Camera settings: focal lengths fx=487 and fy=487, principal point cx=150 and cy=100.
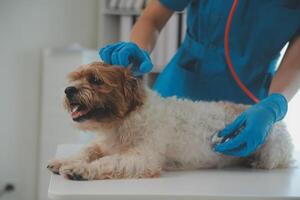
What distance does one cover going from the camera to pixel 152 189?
0.93 m

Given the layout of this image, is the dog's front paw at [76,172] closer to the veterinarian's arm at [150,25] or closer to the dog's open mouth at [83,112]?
the dog's open mouth at [83,112]

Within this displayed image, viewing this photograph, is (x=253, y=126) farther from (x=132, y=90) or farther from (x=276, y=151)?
(x=132, y=90)

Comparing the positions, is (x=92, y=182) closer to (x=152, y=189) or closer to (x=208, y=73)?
(x=152, y=189)

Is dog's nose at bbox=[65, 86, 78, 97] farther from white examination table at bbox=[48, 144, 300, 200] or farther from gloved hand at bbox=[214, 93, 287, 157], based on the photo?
gloved hand at bbox=[214, 93, 287, 157]

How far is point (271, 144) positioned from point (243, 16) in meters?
0.42

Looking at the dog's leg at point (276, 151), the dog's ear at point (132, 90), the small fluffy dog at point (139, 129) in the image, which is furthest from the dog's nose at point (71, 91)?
the dog's leg at point (276, 151)

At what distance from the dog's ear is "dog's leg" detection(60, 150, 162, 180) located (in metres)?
0.13

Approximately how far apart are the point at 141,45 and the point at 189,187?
643 millimetres

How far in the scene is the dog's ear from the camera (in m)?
1.19

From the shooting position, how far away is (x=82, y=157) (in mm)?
1178

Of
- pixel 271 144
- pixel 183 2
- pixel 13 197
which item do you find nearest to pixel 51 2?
pixel 13 197

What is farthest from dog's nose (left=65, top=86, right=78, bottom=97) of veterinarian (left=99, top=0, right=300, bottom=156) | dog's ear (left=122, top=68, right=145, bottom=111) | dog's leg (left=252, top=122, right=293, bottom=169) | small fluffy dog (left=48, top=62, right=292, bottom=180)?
dog's leg (left=252, top=122, right=293, bottom=169)

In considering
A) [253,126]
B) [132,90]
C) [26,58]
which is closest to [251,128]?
[253,126]

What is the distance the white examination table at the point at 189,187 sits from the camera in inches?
34.4
